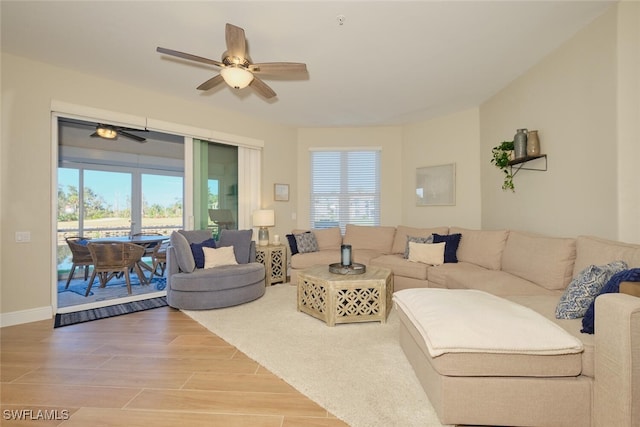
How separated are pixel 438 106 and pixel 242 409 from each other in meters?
4.60

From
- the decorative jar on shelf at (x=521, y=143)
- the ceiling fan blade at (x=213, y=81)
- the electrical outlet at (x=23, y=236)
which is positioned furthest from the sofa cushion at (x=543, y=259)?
the electrical outlet at (x=23, y=236)

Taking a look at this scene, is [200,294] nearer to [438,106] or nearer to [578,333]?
[578,333]

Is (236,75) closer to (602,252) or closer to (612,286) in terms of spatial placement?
(612,286)

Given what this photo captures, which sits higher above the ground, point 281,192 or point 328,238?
point 281,192

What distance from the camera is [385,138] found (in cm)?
559

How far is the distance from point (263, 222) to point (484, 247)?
10.7 ft

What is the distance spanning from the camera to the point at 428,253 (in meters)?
3.96

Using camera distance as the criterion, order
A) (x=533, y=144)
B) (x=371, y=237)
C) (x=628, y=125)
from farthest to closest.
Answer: (x=371, y=237), (x=533, y=144), (x=628, y=125)

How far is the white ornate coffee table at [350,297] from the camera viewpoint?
115 inches

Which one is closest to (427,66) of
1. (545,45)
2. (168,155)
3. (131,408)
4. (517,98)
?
(545,45)

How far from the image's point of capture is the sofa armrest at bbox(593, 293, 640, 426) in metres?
1.29

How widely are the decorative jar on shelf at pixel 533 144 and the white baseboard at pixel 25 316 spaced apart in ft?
18.7

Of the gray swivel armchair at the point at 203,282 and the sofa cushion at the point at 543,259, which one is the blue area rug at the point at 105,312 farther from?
the sofa cushion at the point at 543,259

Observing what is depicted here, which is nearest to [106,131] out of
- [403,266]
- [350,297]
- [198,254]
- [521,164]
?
[198,254]
